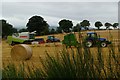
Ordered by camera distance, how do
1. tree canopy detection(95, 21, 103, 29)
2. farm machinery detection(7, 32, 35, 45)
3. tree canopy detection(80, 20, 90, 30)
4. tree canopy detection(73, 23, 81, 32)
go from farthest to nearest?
farm machinery detection(7, 32, 35, 45) < tree canopy detection(95, 21, 103, 29) < tree canopy detection(80, 20, 90, 30) < tree canopy detection(73, 23, 81, 32)

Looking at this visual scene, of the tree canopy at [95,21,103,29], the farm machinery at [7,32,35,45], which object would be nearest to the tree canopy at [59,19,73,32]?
the tree canopy at [95,21,103,29]

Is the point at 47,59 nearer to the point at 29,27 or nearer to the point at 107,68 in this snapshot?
the point at 107,68

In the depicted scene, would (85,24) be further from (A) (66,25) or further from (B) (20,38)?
(B) (20,38)

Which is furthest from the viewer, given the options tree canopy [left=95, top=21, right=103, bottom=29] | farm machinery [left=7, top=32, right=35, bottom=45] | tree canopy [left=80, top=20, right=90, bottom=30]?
farm machinery [left=7, top=32, right=35, bottom=45]

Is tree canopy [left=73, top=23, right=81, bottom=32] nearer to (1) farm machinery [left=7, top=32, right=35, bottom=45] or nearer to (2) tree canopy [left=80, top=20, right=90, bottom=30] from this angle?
(2) tree canopy [left=80, top=20, right=90, bottom=30]

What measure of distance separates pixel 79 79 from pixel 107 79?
0.62 ft

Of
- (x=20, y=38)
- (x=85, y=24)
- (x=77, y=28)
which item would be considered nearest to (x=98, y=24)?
(x=85, y=24)

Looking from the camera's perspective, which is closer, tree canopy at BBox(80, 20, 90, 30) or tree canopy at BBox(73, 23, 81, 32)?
tree canopy at BBox(73, 23, 81, 32)

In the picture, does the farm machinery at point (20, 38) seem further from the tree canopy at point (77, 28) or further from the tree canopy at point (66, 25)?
the tree canopy at point (77, 28)

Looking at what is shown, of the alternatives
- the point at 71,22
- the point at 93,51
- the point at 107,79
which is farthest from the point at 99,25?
the point at 107,79

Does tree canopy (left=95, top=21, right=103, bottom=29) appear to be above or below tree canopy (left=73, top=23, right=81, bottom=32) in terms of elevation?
above

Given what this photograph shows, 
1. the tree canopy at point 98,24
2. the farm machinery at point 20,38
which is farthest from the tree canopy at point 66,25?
the farm machinery at point 20,38

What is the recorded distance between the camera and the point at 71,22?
2.20 metres

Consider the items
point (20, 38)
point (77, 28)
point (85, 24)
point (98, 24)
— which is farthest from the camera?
point (20, 38)
